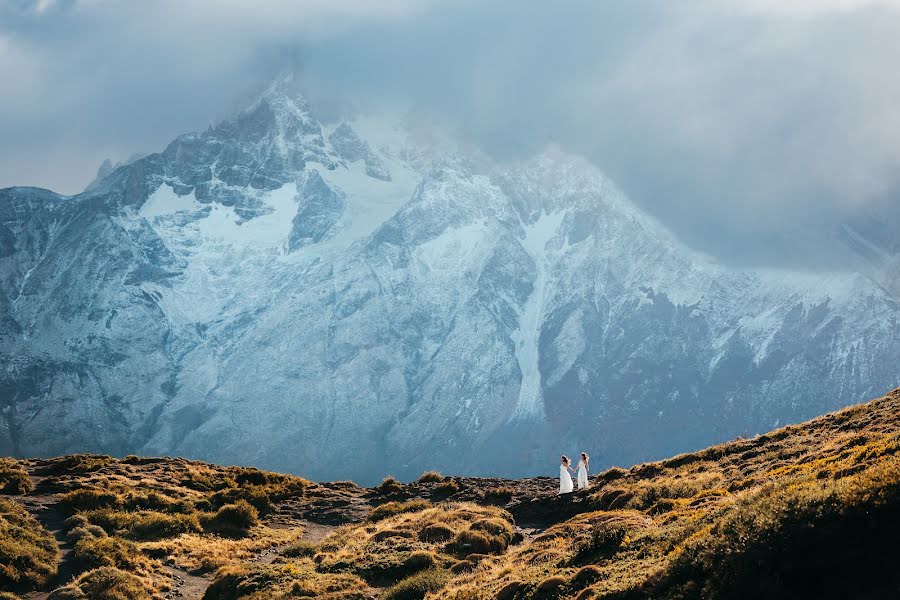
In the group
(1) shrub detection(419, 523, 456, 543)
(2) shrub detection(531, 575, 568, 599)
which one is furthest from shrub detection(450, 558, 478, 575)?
(2) shrub detection(531, 575, 568, 599)

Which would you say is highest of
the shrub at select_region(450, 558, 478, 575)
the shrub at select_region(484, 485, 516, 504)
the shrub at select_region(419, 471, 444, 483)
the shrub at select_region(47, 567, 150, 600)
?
the shrub at select_region(419, 471, 444, 483)

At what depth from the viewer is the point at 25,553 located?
38656mm

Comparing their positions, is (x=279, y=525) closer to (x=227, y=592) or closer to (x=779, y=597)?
(x=227, y=592)

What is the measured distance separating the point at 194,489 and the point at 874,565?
2016 inches

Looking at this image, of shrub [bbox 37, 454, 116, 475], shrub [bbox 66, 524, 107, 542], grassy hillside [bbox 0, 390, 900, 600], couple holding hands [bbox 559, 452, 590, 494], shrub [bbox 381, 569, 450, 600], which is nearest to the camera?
grassy hillside [bbox 0, 390, 900, 600]

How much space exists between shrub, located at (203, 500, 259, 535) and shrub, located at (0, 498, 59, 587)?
30.9 feet

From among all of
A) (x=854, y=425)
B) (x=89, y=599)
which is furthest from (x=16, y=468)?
(x=854, y=425)

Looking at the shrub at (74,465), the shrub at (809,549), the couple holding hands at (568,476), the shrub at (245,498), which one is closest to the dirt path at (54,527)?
the shrub at (74,465)

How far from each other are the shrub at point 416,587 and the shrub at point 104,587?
10.8 metres

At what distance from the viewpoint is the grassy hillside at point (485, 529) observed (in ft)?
66.4

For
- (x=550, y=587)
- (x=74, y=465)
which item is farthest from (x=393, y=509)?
(x=550, y=587)

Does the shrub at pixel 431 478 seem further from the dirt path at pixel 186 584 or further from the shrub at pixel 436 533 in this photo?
the dirt path at pixel 186 584

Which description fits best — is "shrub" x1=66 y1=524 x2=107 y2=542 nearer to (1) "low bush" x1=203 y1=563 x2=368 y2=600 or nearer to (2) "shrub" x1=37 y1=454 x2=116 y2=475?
(1) "low bush" x1=203 y1=563 x2=368 y2=600

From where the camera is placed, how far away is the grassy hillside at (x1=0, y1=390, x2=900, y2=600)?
20.2 m
